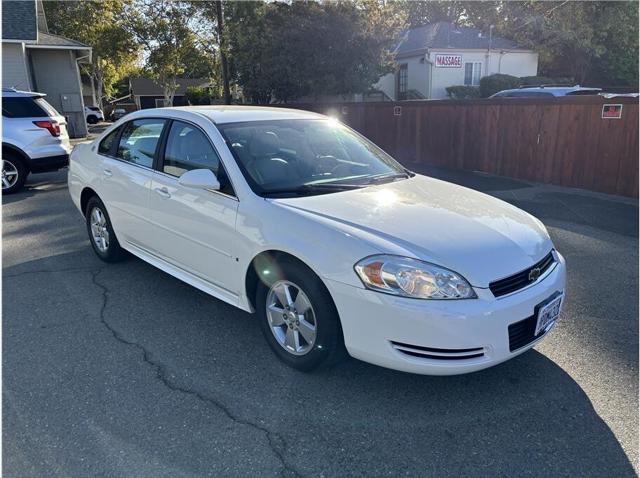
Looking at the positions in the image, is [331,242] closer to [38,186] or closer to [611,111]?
[611,111]

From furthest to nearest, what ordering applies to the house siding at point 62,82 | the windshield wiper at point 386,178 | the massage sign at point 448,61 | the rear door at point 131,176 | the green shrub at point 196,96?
the green shrub at point 196,96 → the massage sign at point 448,61 → the house siding at point 62,82 → the rear door at point 131,176 → the windshield wiper at point 386,178

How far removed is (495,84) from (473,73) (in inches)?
124

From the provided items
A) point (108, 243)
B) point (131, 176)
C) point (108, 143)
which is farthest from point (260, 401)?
point (108, 143)

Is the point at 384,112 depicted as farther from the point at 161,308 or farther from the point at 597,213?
the point at 161,308

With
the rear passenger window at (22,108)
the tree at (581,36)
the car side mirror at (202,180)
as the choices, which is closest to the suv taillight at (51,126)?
the rear passenger window at (22,108)

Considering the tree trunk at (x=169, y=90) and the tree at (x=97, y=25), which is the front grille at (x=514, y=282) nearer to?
the tree at (x=97, y=25)

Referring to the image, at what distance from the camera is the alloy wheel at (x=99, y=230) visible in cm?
532

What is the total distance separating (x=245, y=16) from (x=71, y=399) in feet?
77.5

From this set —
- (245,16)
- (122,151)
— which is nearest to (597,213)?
(122,151)

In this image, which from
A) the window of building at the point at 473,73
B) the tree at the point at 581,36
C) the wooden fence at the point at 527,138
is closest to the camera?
the wooden fence at the point at 527,138

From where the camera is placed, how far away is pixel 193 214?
389 cm

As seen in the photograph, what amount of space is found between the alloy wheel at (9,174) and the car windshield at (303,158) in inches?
282

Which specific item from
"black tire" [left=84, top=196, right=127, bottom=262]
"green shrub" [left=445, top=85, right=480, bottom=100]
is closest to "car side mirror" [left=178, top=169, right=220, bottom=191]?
"black tire" [left=84, top=196, right=127, bottom=262]

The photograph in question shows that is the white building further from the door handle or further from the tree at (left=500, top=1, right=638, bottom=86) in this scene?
the door handle
